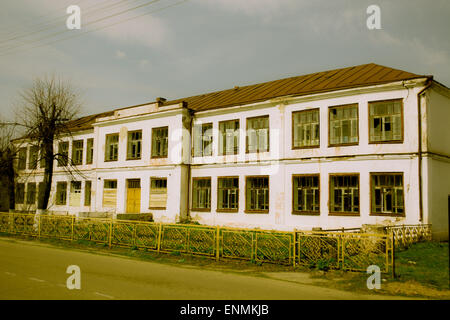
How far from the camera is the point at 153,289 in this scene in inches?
320

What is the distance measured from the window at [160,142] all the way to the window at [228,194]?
4.43 metres

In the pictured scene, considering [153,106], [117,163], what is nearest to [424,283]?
[153,106]

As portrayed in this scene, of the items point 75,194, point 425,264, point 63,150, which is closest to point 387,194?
point 425,264

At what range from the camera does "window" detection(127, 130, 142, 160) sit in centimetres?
2612

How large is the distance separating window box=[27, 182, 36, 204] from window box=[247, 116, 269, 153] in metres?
23.5

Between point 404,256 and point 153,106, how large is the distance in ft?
58.4

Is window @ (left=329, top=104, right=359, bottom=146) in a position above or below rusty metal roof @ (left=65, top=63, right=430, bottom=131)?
below

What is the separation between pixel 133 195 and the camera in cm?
2572

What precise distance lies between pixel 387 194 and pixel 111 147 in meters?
19.2

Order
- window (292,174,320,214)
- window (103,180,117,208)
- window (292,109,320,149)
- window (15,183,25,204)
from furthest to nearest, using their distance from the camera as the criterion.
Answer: window (15,183,25,204) < window (103,180,117,208) < window (292,109,320,149) < window (292,174,320,214)

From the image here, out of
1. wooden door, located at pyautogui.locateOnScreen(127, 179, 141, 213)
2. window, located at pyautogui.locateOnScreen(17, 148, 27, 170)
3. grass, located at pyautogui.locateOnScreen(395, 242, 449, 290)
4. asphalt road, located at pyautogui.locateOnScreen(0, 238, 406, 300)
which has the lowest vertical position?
asphalt road, located at pyautogui.locateOnScreen(0, 238, 406, 300)

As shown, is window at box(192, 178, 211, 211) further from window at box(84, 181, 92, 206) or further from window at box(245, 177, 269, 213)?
window at box(84, 181, 92, 206)

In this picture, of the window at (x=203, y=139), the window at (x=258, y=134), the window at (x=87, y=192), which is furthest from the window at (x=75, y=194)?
the window at (x=258, y=134)

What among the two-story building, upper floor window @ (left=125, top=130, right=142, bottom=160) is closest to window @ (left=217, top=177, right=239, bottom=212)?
the two-story building
